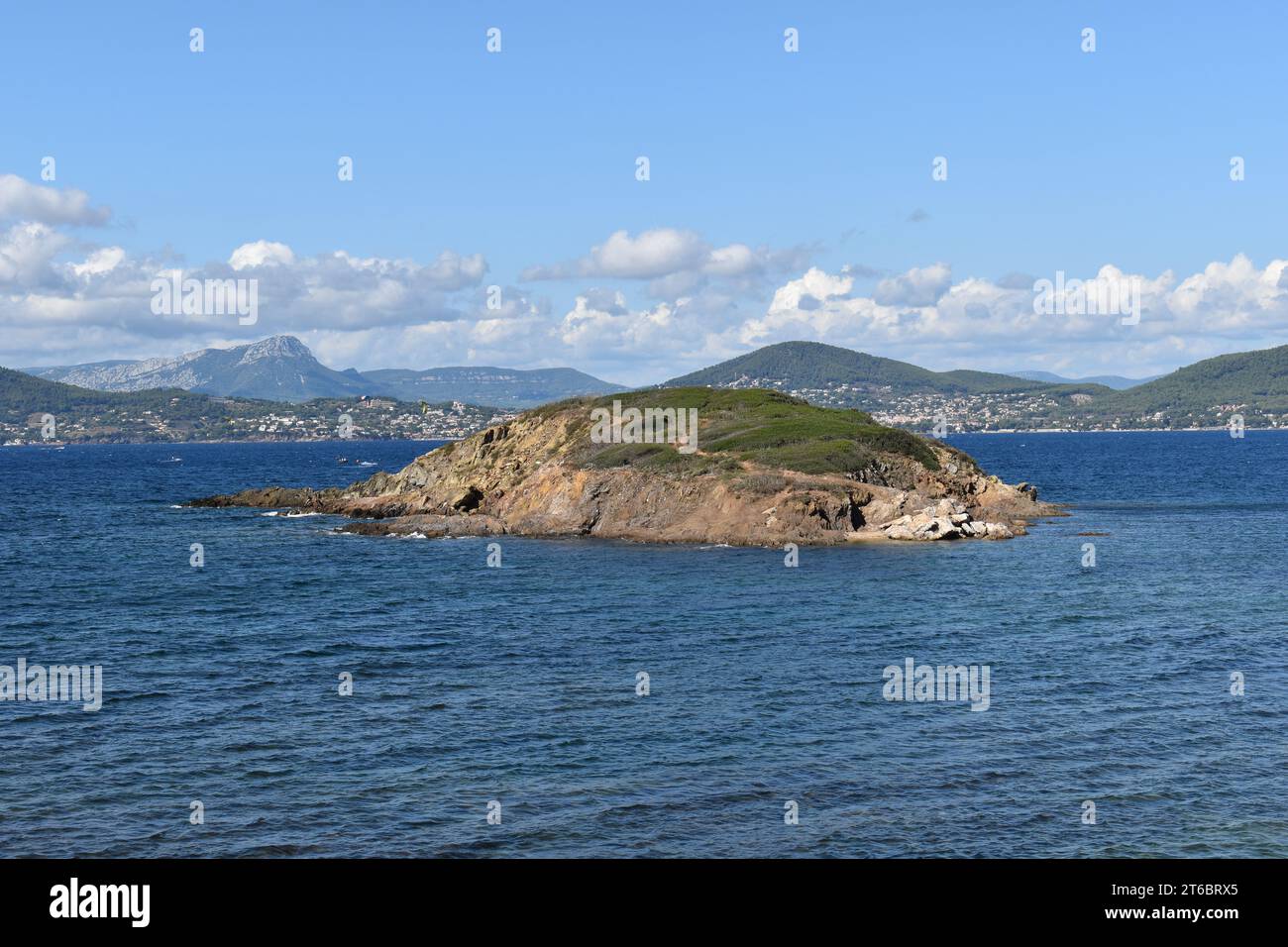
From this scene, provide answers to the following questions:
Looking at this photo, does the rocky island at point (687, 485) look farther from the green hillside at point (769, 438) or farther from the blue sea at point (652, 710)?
the blue sea at point (652, 710)

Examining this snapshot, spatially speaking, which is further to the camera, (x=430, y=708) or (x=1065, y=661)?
(x=1065, y=661)

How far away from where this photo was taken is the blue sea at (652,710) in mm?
26469

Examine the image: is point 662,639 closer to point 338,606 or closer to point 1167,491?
point 338,606

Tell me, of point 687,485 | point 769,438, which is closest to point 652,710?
point 687,485

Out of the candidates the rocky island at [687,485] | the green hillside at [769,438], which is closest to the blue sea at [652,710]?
the rocky island at [687,485]

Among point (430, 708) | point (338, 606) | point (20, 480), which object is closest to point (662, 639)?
point (430, 708)

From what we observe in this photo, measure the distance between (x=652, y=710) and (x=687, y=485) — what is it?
181 feet

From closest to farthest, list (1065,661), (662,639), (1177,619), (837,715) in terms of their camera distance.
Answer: (837,715)
(1065,661)
(662,639)
(1177,619)

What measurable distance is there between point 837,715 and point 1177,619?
2347 centimetres

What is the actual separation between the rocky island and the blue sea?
12.0 m

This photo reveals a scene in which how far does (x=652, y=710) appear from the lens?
36656mm

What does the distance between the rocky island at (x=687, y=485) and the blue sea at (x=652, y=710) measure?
471 inches

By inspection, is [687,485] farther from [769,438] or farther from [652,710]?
[652,710]

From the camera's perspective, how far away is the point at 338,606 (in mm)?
57531
